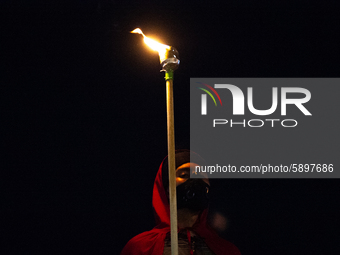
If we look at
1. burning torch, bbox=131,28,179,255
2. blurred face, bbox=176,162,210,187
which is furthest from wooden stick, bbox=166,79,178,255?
blurred face, bbox=176,162,210,187

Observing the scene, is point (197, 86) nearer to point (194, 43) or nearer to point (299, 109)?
point (194, 43)

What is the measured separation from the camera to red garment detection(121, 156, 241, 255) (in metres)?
1.48

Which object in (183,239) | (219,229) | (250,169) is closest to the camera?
(183,239)

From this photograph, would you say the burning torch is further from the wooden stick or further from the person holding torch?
the person holding torch

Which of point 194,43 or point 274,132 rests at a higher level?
point 194,43

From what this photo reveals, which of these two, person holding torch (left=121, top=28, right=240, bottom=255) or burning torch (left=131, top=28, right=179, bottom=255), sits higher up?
burning torch (left=131, top=28, right=179, bottom=255)

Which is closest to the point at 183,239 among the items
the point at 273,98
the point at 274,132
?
the point at 274,132

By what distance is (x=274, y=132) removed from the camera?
1996mm

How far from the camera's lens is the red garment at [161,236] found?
1.48 meters

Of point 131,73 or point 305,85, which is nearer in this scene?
point 131,73

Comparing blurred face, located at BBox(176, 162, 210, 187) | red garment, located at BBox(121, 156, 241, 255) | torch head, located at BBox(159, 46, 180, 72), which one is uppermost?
torch head, located at BBox(159, 46, 180, 72)

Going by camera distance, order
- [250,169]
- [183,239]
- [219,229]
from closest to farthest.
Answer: [183,239], [219,229], [250,169]

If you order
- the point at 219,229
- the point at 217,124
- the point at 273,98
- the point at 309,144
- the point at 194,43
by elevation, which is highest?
the point at 194,43

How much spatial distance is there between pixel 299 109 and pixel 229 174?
1.95 feet
